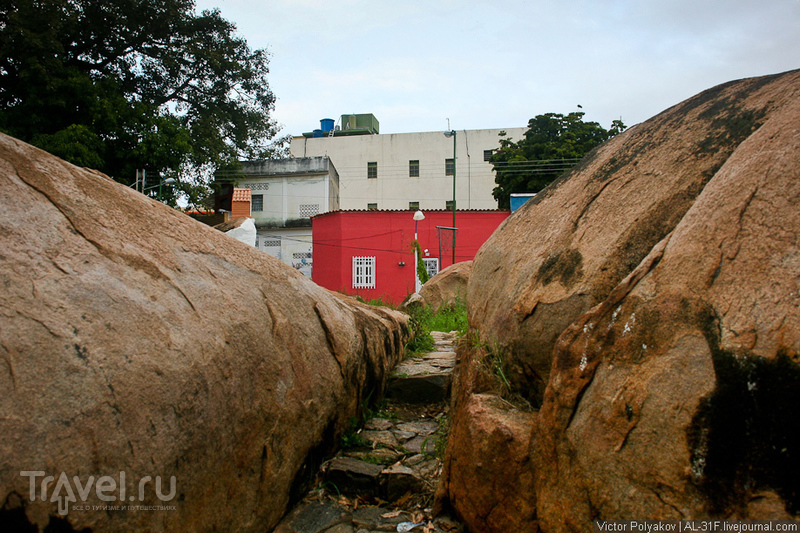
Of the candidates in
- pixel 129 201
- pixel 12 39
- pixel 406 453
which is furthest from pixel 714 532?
pixel 12 39

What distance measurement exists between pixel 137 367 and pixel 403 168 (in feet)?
98.1

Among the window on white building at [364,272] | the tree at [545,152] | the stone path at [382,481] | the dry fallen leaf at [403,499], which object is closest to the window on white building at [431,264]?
the window on white building at [364,272]

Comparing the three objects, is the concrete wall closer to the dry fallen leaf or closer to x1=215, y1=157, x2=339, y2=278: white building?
x1=215, y1=157, x2=339, y2=278: white building

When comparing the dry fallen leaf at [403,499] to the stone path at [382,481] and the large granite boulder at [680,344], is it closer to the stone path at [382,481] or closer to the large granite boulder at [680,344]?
the stone path at [382,481]

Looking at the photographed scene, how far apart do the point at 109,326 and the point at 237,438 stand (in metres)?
0.70

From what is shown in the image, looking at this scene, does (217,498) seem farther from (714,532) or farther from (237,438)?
(714,532)

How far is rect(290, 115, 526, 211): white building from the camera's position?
30766 mm

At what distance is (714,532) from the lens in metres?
1.58

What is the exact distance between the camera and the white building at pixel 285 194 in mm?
26188

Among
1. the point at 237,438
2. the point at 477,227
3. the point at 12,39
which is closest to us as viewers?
the point at 237,438

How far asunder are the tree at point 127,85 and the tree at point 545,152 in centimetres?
982

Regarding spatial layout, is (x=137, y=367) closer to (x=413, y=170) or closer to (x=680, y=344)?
(x=680, y=344)

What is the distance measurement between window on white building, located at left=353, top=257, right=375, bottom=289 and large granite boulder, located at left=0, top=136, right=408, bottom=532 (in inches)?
734

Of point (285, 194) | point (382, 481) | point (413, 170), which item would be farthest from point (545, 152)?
point (382, 481)
